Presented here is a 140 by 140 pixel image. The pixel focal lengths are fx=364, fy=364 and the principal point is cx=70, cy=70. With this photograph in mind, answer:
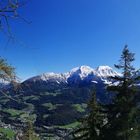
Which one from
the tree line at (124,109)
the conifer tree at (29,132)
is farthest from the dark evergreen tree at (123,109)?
the conifer tree at (29,132)

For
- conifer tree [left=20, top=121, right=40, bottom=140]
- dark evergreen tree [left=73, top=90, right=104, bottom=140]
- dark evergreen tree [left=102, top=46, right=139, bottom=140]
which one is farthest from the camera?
conifer tree [left=20, top=121, right=40, bottom=140]

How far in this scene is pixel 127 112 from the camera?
98.2 feet

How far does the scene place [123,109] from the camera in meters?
30.0

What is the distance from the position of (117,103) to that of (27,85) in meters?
23.0

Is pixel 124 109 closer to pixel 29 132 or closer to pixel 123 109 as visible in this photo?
pixel 123 109

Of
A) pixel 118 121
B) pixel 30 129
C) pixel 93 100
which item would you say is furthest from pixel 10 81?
pixel 30 129

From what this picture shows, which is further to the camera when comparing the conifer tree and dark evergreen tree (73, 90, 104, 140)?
the conifer tree

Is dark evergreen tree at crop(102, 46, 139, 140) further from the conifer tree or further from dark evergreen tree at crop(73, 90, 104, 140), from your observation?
the conifer tree

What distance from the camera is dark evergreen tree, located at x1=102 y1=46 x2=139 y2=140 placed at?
29562mm

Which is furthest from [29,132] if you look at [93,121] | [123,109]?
[123,109]

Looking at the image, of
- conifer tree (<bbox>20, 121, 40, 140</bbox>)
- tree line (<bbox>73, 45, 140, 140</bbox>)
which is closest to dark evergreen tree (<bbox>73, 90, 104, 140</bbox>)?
tree line (<bbox>73, 45, 140, 140</bbox>)

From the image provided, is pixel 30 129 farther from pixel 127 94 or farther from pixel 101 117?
pixel 127 94

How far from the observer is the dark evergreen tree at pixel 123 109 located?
97.0ft

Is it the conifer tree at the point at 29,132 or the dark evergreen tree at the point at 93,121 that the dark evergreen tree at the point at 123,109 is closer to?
the dark evergreen tree at the point at 93,121
